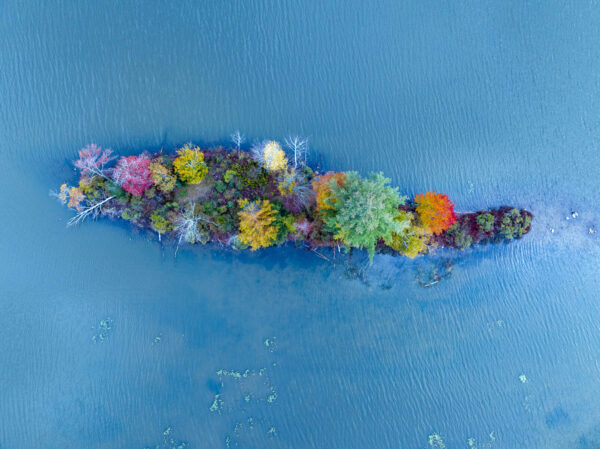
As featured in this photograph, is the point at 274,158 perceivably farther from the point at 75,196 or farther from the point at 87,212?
the point at 75,196

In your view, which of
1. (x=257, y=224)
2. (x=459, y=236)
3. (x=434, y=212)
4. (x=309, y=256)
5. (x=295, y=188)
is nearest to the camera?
(x=257, y=224)

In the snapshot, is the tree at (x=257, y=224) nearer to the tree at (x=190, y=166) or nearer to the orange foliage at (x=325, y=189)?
the orange foliage at (x=325, y=189)

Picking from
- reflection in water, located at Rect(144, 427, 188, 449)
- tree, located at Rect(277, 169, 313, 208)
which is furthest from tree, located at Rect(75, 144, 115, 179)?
reflection in water, located at Rect(144, 427, 188, 449)

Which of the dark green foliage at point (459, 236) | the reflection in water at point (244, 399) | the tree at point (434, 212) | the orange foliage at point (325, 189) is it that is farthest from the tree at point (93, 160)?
the dark green foliage at point (459, 236)

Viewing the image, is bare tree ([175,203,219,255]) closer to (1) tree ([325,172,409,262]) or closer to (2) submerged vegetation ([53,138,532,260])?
(2) submerged vegetation ([53,138,532,260])

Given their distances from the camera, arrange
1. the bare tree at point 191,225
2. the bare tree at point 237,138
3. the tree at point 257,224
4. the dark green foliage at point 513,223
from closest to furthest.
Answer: the tree at point 257,224 < the bare tree at point 191,225 < the dark green foliage at point 513,223 < the bare tree at point 237,138

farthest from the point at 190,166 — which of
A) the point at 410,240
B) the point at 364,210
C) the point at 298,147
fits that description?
the point at 410,240

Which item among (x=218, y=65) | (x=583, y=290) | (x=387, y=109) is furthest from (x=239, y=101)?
(x=583, y=290)
